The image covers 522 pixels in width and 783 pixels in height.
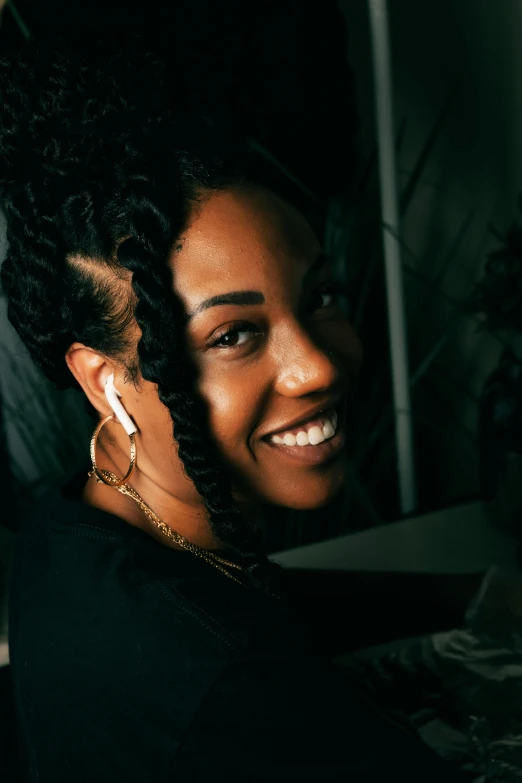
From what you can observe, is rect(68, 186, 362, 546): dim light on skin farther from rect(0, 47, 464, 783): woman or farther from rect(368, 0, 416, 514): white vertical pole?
rect(368, 0, 416, 514): white vertical pole

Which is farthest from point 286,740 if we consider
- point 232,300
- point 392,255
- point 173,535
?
point 392,255

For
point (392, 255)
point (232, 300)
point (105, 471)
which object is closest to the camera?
point (232, 300)

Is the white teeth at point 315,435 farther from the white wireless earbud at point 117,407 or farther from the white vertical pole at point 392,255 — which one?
the white vertical pole at point 392,255

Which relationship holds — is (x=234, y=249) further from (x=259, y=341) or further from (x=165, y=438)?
(x=165, y=438)

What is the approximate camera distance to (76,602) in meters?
0.77

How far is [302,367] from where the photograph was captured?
844 millimetres

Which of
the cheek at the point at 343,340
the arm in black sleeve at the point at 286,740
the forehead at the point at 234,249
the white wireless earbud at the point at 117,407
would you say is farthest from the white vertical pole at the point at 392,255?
the arm in black sleeve at the point at 286,740

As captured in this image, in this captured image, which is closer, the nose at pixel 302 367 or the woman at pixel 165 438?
the woman at pixel 165 438

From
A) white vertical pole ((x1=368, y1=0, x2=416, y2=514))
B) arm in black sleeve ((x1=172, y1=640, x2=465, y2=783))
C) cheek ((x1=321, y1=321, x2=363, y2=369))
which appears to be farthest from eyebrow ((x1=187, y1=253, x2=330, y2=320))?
white vertical pole ((x1=368, y1=0, x2=416, y2=514))

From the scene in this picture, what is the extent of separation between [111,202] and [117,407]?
0.22m

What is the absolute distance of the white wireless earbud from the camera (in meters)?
0.86

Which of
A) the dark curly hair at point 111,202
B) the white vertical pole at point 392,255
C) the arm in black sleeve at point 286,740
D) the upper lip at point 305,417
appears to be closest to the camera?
the arm in black sleeve at point 286,740

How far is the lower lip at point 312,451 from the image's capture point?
913mm

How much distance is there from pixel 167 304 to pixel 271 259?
13 centimetres
